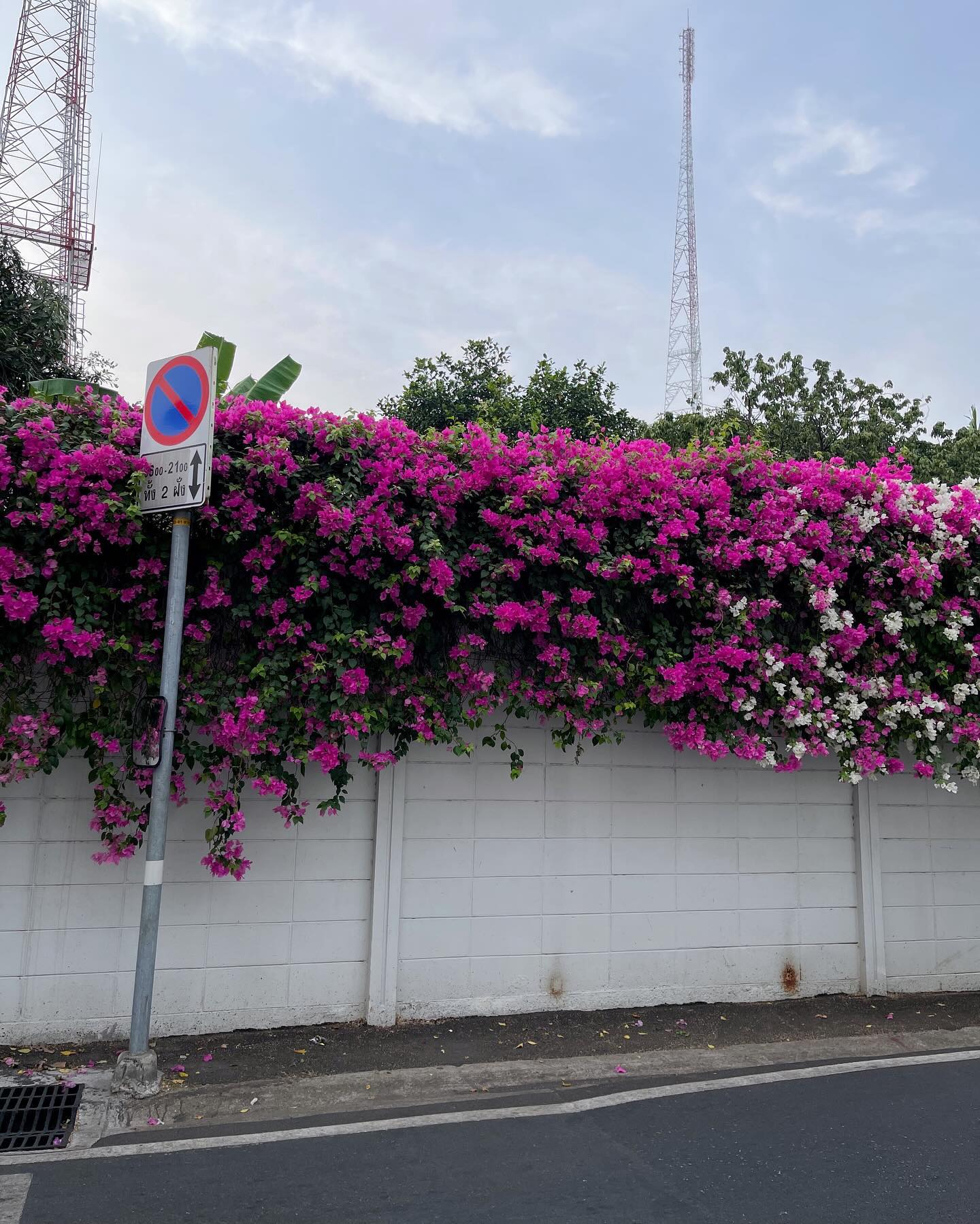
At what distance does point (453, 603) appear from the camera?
16.3 ft

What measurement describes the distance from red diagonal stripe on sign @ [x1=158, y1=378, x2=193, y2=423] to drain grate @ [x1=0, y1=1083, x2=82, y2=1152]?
320 cm

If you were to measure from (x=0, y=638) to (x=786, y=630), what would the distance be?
4620 mm

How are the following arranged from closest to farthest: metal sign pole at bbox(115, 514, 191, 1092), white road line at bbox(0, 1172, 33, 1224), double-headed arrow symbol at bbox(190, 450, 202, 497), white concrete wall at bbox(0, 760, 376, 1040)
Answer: white road line at bbox(0, 1172, 33, 1224) → metal sign pole at bbox(115, 514, 191, 1092) → double-headed arrow symbol at bbox(190, 450, 202, 497) → white concrete wall at bbox(0, 760, 376, 1040)

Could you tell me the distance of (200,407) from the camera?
14.5 ft

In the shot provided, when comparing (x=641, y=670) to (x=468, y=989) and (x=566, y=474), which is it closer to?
(x=566, y=474)

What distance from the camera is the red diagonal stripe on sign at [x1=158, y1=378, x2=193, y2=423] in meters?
4.43

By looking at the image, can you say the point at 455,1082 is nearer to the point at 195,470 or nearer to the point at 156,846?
the point at 156,846

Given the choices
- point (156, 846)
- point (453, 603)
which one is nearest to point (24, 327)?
point (453, 603)

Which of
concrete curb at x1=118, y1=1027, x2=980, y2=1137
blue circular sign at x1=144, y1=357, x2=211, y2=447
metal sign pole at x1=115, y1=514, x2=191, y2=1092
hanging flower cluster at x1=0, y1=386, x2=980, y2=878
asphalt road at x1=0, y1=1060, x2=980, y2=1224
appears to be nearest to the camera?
asphalt road at x1=0, y1=1060, x2=980, y2=1224

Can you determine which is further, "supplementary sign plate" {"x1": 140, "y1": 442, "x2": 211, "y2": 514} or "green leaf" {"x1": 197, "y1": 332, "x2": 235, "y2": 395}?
"green leaf" {"x1": 197, "y1": 332, "x2": 235, "y2": 395}

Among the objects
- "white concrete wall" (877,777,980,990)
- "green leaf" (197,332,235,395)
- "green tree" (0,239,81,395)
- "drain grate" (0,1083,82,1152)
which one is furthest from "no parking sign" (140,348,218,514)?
"green tree" (0,239,81,395)

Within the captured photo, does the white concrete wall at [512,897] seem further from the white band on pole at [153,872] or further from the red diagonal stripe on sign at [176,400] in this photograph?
the red diagonal stripe on sign at [176,400]

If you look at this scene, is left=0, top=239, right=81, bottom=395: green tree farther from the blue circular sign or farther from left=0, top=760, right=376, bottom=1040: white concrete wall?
left=0, top=760, right=376, bottom=1040: white concrete wall

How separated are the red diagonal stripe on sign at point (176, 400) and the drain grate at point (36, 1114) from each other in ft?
10.5
